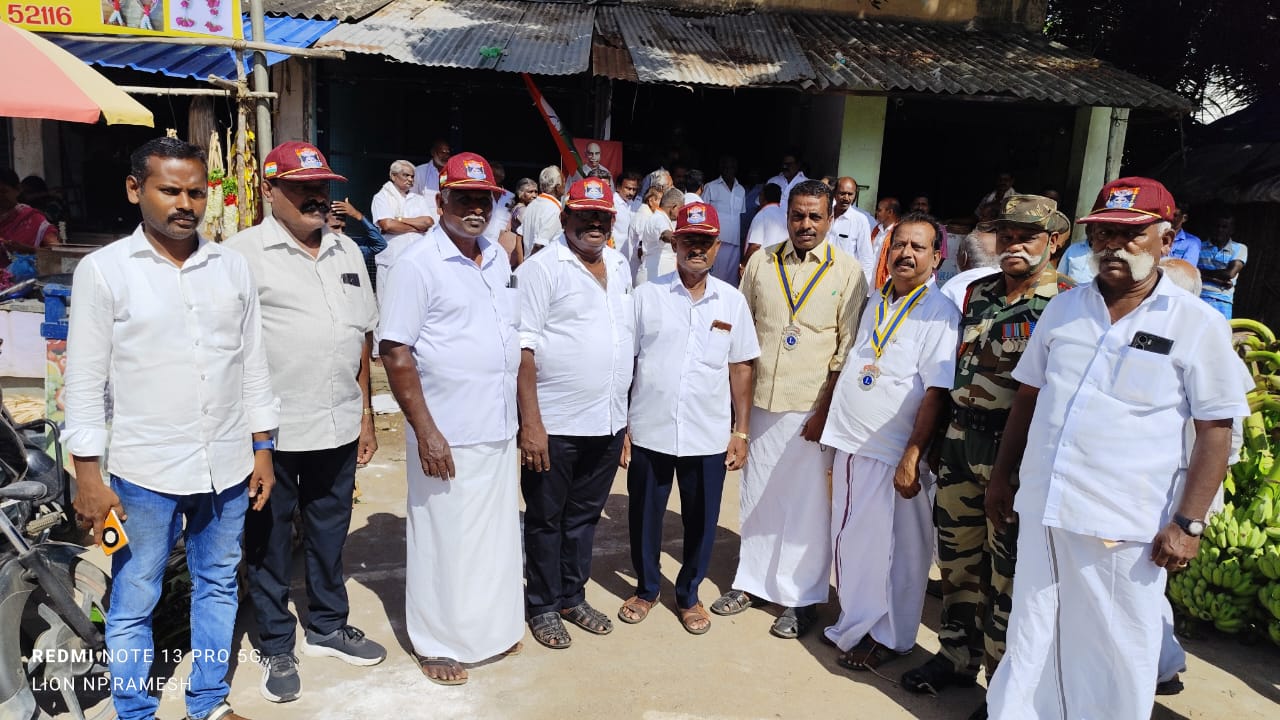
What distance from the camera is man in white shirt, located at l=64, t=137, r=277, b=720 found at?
2721 millimetres

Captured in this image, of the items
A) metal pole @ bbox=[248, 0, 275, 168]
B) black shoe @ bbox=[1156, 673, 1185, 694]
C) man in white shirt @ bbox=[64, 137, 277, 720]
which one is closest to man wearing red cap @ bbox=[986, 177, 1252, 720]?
black shoe @ bbox=[1156, 673, 1185, 694]

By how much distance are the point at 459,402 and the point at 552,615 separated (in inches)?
47.9

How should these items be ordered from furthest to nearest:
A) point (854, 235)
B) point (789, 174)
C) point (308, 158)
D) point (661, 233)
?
1. point (789, 174)
2. point (854, 235)
3. point (661, 233)
4. point (308, 158)

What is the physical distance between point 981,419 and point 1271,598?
1.92 meters

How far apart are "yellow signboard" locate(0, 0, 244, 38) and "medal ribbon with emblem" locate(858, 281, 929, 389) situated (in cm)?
428

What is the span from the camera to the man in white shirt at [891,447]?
3666 mm

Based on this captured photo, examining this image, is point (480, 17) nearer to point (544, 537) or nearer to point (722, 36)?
point (722, 36)

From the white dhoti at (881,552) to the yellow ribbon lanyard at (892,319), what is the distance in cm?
52

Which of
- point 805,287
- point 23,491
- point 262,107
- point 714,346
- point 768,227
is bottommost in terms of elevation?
point 23,491

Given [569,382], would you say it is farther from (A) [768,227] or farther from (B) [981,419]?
(A) [768,227]

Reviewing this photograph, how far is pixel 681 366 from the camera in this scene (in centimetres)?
401

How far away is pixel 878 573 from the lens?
12.9 feet

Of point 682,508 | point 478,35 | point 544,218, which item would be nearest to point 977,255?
point 682,508

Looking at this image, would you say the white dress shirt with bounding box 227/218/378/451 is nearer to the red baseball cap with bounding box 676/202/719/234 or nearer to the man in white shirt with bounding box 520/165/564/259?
the red baseball cap with bounding box 676/202/719/234
